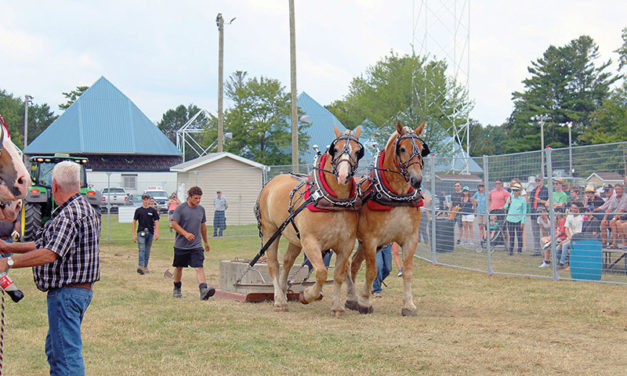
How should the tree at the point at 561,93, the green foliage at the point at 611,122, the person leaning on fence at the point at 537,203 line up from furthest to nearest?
1. the tree at the point at 561,93
2. the green foliage at the point at 611,122
3. the person leaning on fence at the point at 537,203

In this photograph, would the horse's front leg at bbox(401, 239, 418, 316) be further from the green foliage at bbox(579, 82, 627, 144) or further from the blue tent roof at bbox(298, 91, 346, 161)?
the green foliage at bbox(579, 82, 627, 144)

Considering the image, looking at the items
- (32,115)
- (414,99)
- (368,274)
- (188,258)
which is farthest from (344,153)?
(32,115)

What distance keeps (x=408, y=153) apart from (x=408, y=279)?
1799mm

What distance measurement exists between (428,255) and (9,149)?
41.9ft

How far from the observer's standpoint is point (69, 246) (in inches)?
175

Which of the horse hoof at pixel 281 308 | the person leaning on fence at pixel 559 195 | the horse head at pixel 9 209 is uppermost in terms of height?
the person leaning on fence at pixel 559 195

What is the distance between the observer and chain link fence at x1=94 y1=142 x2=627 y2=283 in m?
11.0

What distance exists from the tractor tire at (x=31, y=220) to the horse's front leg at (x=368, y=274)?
12650 millimetres

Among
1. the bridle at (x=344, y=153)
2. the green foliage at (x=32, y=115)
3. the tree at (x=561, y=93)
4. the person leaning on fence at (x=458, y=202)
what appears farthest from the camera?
the green foliage at (x=32, y=115)

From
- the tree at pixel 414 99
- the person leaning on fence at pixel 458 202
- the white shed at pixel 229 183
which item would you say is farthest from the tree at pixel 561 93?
the person leaning on fence at pixel 458 202

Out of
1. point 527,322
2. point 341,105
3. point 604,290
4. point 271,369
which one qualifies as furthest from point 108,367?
point 341,105

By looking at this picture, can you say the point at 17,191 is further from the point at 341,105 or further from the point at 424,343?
the point at 341,105

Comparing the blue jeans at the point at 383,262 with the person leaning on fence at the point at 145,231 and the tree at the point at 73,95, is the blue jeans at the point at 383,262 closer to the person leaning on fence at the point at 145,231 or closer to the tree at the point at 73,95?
the person leaning on fence at the point at 145,231

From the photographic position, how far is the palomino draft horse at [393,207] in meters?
8.34
